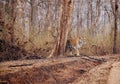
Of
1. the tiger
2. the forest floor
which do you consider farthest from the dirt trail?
the tiger

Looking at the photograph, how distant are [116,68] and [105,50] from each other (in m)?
0.32

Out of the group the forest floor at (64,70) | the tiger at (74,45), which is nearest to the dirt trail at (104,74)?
the forest floor at (64,70)

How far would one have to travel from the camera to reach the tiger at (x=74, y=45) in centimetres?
414

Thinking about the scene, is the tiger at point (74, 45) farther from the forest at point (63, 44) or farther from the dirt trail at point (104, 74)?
the dirt trail at point (104, 74)

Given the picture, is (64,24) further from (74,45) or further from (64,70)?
(64,70)

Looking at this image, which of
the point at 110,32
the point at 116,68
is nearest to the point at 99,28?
the point at 110,32

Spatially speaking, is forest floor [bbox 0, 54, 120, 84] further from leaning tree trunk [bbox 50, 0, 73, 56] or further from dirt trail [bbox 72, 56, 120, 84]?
leaning tree trunk [bbox 50, 0, 73, 56]

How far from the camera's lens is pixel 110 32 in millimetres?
A: 4484

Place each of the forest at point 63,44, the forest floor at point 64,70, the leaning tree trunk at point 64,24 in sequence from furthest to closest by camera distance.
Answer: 1. the leaning tree trunk at point 64,24
2. the forest at point 63,44
3. the forest floor at point 64,70

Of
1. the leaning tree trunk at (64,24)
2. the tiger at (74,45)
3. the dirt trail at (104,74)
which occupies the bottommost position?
the dirt trail at (104,74)

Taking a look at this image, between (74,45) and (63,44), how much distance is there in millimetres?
418

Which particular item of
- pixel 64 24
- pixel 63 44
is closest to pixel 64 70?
pixel 63 44

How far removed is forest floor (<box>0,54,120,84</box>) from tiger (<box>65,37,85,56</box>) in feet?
0.69

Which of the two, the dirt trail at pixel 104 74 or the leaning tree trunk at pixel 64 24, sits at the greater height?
the leaning tree trunk at pixel 64 24
